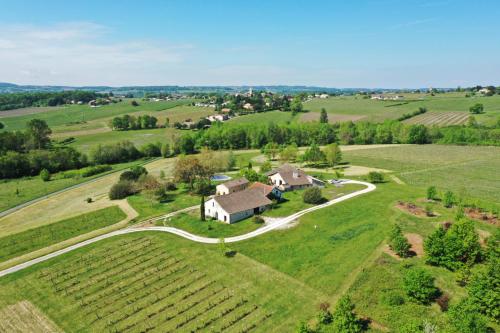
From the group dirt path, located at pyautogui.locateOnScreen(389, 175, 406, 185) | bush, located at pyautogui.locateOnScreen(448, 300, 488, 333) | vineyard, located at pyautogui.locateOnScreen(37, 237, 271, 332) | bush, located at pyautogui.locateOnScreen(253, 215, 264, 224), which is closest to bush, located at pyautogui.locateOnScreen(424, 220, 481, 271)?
bush, located at pyautogui.locateOnScreen(448, 300, 488, 333)

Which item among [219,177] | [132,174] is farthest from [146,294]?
[219,177]

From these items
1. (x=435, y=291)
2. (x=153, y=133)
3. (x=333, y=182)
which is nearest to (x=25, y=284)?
(x=435, y=291)

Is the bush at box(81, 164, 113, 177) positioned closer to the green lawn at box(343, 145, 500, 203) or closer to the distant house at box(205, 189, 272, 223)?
the distant house at box(205, 189, 272, 223)

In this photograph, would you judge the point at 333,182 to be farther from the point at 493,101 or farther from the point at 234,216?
the point at 493,101

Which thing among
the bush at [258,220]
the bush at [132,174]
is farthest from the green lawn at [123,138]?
the bush at [258,220]

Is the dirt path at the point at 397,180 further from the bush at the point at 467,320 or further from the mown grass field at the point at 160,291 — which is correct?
the mown grass field at the point at 160,291

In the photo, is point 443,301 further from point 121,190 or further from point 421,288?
point 121,190
